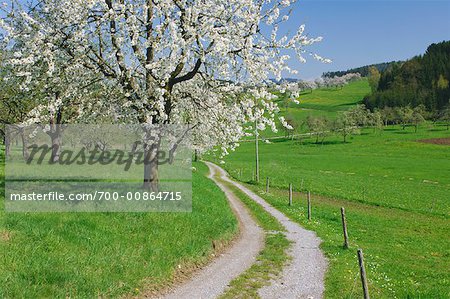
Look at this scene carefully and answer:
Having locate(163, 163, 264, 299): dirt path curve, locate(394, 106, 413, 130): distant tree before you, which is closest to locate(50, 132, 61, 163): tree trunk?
locate(163, 163, 264, 299): dirt path curve

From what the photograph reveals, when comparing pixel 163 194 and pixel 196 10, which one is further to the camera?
pixel 163 194

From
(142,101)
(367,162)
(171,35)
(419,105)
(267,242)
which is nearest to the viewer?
(171,35)

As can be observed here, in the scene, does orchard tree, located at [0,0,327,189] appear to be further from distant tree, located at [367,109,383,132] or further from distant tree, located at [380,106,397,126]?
distant tree, located at [380,106,397,126]

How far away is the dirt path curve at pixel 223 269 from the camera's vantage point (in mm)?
12461

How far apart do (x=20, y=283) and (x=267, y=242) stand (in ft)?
42.0

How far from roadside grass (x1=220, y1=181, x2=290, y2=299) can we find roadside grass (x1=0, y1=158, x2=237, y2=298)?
6.49ft

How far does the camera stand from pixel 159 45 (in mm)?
17250

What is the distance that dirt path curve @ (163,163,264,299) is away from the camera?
1246 centimetres

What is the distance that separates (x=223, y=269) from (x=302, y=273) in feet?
9.79

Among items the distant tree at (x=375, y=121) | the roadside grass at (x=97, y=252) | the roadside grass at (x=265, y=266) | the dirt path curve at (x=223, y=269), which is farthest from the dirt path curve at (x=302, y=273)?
the distant tree at (x=375, y=121)

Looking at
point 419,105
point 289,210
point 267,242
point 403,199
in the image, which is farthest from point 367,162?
point 419,105

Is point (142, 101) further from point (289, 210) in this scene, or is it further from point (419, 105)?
point (419, 105)

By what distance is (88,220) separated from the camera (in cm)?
1470

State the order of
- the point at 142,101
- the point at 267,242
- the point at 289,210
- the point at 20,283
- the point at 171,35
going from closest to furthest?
the point at 20,283 < the point at 171,35 < the point at 142,101 < the point at 267,242 < the point at 289,210
